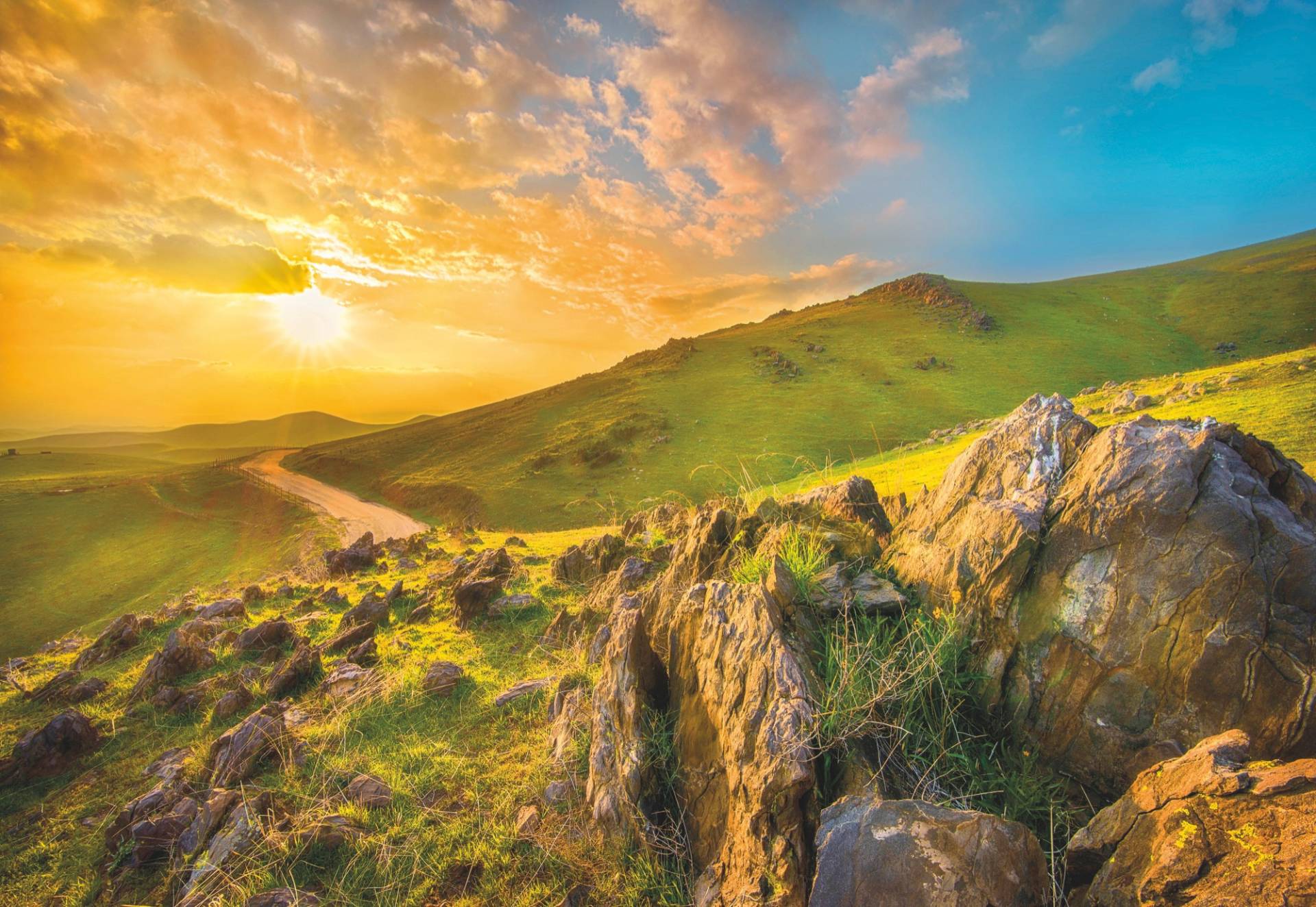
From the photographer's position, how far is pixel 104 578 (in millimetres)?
41688

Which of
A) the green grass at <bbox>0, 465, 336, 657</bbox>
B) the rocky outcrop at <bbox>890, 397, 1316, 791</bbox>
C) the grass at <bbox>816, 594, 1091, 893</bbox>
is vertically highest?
the rocky outcrop at <bbox>890, 397, 1316, 791</bbox>

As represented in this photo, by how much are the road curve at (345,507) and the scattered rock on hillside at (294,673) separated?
69.3 ft

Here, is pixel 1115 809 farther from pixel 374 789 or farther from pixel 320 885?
pixel 374 789

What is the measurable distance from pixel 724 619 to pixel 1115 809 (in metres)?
3.34

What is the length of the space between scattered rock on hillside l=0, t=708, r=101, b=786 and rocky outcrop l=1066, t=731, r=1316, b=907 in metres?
15.5

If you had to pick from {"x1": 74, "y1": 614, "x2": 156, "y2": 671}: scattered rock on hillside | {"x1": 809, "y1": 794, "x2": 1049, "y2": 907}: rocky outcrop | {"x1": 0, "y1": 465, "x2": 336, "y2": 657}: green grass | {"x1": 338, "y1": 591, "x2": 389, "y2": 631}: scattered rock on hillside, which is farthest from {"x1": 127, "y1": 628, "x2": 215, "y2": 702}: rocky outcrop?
{"x1": 0, "y1": 465, "x2": 336, "y2": 657}: green grass

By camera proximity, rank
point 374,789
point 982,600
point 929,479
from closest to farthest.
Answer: point 982,600
point 374,789
point 929,479

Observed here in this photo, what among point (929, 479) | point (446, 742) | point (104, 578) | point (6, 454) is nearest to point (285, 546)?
point (104, 578)

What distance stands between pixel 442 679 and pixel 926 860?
934 cm

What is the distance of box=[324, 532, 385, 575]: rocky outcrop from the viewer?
21.4 m

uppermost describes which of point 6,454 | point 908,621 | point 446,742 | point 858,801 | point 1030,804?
point 6,454

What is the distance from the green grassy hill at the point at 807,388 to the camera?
51.7 metres

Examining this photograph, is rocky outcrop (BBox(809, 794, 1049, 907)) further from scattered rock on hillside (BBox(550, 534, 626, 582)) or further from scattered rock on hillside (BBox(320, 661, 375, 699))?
scattered rock on hillside (BBox(550, 534, 626, 582))

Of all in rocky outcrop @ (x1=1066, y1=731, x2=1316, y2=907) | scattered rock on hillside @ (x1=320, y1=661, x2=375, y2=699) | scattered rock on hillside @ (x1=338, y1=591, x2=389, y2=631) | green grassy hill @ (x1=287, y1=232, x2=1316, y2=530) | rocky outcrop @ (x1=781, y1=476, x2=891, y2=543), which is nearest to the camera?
rocky outcrop @ (x1=1066, y1=731, x2=1316, y2=907)
